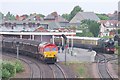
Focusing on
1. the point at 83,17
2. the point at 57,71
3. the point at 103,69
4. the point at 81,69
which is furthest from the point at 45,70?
the point at 83,17

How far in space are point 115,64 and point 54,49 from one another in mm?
5744

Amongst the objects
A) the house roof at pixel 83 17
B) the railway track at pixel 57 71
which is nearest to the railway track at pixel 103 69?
the railway track at pixel 57 71

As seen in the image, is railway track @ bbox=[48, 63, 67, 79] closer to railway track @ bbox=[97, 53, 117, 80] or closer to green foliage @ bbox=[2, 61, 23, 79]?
railway track @ bbox=[97, 53, 117, 80]

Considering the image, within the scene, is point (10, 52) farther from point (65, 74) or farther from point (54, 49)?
point (65, 74)

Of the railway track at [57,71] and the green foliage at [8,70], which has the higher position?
the green foliage at [8,70]

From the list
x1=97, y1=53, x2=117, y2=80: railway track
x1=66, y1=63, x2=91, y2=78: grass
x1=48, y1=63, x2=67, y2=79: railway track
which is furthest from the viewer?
x1=66, y1=63, x2=91, y2=78: grass

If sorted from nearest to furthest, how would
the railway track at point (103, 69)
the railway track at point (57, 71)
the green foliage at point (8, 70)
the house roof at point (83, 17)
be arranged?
the green foliage at point (8, 70) → the railway track at point (57, 71) → the railway track at point (103, 69) → the house roof at point (83, 17)

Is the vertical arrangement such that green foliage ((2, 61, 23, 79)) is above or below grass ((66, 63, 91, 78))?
above

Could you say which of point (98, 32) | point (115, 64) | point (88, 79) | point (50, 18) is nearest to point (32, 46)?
point (115, 64)

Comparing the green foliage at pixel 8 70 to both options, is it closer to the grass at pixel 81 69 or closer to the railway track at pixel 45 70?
the railway track at pixel 45 70

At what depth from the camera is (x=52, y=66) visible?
97.2ft

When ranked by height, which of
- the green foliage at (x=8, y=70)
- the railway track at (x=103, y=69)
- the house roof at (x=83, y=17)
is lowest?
the railway track at (x=103, y=69)

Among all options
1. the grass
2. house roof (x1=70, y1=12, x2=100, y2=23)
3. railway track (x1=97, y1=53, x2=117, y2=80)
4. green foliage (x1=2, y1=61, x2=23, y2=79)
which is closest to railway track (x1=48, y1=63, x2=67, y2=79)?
the grass

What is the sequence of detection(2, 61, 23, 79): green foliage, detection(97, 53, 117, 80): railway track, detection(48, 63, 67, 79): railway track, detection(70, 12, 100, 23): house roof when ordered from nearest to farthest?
detection(2, 61, 23, 79): green foliage < detection(48, 63, 67, 79): railway track < detection(97, 53, 117, 80): railway track < detection(70, 12, 100, 23): house roof
